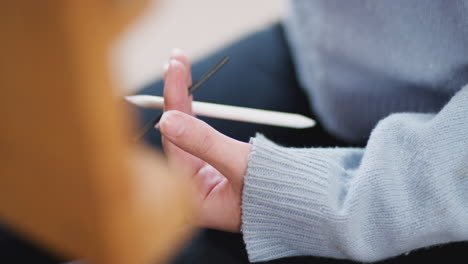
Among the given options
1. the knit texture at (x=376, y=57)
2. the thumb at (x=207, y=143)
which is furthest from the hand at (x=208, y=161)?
the knit texture at (x=376, y=57)

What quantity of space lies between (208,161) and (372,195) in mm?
108

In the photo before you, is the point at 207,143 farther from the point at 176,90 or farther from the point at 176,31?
the point at 176,31

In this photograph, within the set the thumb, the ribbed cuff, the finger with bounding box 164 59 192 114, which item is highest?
the finger with bounding box 164 59 192 114

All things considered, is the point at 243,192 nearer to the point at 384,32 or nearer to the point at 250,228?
the point at 250,228

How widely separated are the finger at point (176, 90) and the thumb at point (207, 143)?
0.14 ft

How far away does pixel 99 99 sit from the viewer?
0.29 m

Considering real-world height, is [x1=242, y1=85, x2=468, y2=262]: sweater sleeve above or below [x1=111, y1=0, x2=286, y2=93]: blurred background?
below

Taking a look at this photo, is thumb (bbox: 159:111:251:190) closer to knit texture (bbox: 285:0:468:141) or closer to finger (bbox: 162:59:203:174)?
finger (bbox: 162:59:203:174)

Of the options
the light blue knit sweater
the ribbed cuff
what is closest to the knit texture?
the light blue knit sweater

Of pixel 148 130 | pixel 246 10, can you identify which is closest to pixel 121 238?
pixel 148 130

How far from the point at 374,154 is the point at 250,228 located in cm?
10

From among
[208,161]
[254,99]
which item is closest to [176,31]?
[254,99]

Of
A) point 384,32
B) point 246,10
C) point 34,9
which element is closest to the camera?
point 34,9

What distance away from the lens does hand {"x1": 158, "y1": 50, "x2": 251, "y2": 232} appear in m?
0.29
